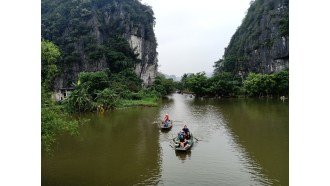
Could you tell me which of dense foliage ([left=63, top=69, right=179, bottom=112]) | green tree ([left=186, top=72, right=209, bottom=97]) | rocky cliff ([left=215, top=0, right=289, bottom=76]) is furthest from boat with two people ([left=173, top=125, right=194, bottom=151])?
rocky cliff ([left=215, top=0, right=289, bottom=76])

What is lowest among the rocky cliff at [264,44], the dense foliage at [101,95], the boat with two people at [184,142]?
the boat with two people at [184,142]

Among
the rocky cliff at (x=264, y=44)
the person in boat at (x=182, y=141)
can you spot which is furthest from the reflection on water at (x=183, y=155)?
the rocky cliff at (x=264, y=44)

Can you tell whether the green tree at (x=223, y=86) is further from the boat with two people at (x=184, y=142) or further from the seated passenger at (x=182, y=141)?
the seated passenger at (x=182, y=141)

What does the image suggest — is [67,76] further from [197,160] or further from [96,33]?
[197,160]

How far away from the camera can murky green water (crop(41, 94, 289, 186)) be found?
11.5 metres

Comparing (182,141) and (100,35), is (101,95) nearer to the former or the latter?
(182,141)

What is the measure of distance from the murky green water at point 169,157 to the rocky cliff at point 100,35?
2767 cm

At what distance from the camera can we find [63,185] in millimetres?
10797

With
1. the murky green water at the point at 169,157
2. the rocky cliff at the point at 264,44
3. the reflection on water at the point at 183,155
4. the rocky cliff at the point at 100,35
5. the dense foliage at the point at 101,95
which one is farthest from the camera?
the rocky cliff at the point at 264,44

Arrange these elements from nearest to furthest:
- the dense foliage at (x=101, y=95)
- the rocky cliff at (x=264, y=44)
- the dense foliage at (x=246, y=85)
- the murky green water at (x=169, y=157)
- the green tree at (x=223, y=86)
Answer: the murky green water at (x=169, y=157) < the dense foliage at (x=101, y=95) < the dense foliage at (x=246, y=85) < the green tree at (x=223, y=86) < the rocky cliff at (x=264, y=44)

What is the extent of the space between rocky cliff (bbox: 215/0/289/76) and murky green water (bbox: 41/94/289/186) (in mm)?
34792

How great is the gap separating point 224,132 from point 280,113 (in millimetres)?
9859

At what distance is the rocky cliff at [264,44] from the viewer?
54.5 meters

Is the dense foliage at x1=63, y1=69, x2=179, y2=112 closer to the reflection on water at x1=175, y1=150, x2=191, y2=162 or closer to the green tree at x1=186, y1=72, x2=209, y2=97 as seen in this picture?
the green tree at x1=186, y1=72, x2=209, y2=97
